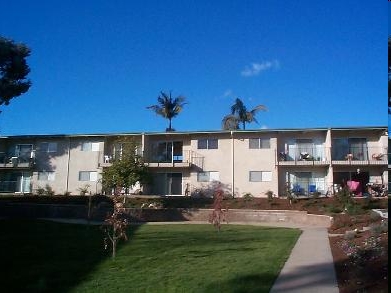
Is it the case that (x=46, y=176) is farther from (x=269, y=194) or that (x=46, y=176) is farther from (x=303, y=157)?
(x=303, y=157)

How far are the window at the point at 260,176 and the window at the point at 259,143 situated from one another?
1848mm

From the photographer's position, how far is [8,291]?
298 inches

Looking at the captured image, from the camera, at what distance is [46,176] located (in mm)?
37281

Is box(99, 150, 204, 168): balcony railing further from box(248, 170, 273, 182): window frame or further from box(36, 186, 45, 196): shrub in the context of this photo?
box(36, 186, 45, 196): shrub

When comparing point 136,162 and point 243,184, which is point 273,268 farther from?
point 243,184

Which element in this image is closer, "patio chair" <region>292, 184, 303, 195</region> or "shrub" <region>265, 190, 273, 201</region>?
"shrub" <region>265, 190, 273, 201</region>

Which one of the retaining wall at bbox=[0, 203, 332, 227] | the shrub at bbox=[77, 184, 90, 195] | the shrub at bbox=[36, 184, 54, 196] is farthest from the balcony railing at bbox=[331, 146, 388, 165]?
the shrub at bbox=[36, 184, 54, 196]

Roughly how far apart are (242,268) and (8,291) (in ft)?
14.0

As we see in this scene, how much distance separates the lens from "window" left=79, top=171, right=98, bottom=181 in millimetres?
36197

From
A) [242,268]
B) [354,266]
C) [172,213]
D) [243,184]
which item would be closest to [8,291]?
[242,268]

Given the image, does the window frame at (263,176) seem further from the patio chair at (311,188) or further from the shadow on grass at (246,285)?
the shadow on grass at (246,285)

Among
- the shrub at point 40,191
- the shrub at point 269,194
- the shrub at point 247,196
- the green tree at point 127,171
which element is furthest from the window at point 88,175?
the shrub at point 269,194

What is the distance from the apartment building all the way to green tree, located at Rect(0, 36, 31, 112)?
25.5ft

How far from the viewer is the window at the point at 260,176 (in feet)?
108
